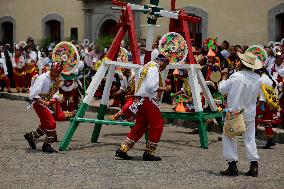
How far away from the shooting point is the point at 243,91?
9.30 meters

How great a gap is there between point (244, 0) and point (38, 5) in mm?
11849

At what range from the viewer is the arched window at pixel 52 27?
2989 cm

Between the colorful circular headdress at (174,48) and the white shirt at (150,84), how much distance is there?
2.12m

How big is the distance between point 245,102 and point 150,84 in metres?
1.64

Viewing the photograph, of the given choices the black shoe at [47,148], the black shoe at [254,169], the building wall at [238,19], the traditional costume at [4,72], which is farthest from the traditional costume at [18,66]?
the black shoe at [254,169]

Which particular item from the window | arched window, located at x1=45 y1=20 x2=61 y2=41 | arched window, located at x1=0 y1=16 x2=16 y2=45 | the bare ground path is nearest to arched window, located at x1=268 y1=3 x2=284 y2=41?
the bare ground path

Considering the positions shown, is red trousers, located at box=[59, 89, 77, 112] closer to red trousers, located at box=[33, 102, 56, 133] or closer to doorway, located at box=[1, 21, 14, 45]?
red trousers, located at box=[33, 102, 56, 133]

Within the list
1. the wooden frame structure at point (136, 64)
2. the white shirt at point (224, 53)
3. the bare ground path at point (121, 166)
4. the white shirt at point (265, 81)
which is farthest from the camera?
the white shirt at point (224, 53)

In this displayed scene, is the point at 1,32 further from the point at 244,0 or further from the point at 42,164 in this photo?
the point at 42,164

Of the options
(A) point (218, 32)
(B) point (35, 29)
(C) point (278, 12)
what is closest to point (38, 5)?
(B) point (35, 29)

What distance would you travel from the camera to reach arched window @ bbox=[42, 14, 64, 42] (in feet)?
98.1

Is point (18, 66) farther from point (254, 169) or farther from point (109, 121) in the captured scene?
point (254, 169)

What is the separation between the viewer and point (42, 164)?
32.6ft

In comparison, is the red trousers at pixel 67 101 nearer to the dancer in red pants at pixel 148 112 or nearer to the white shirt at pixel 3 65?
the dancer in red pants at pixel 148 112
